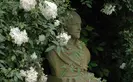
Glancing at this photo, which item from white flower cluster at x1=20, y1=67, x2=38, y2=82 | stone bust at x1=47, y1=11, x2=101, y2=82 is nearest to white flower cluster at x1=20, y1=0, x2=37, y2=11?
white flower cluster at x1=20, y1=67, x2=38, y2=82

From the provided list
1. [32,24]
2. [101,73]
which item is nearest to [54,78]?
[32,24]

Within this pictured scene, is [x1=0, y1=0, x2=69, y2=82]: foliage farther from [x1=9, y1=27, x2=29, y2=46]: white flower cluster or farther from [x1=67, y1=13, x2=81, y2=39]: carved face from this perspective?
[x1=67, y1=13, x2=81, y2=39]: carved face

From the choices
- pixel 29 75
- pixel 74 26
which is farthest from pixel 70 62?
pixel 29 75

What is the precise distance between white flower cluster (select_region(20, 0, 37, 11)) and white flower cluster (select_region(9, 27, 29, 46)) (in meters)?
0.18

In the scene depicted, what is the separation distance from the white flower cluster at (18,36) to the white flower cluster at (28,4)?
0.60 feet

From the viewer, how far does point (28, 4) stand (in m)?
3.15

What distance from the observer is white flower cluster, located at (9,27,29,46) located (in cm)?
314

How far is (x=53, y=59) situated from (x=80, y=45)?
32 cm

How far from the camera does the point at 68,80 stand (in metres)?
4.12

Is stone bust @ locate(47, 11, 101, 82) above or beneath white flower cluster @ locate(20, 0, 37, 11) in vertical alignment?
beneath

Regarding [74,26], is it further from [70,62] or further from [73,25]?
[70,62]

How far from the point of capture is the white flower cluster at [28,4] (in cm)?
315

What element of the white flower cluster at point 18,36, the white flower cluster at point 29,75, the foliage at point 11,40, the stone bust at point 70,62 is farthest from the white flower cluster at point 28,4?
the stone bust at point 70,62

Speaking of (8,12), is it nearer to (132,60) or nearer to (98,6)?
(132,60)
